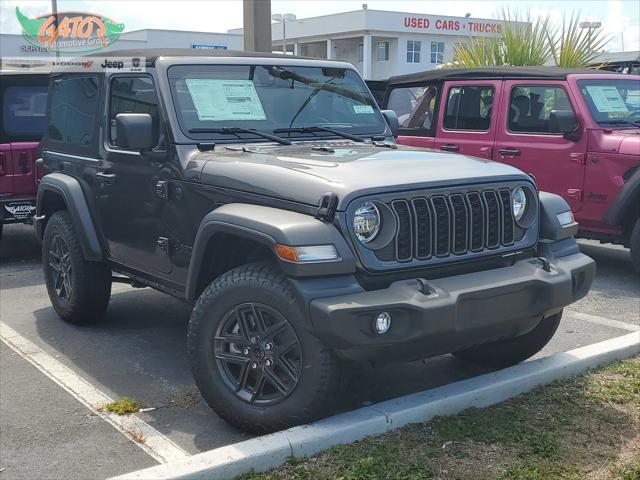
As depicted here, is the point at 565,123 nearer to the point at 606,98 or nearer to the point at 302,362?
the point at 606,98

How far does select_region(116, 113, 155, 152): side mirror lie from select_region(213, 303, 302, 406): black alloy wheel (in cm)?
129

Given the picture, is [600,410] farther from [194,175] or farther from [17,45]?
[17,45]

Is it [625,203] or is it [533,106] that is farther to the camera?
[533,106]

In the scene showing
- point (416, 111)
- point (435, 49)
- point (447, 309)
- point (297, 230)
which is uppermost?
point (435, 49)

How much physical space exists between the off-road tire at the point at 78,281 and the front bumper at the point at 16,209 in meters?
2.38

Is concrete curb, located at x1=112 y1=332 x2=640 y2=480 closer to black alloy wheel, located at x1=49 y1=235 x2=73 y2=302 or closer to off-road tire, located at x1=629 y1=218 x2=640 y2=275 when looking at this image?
off-road tire, located at x1=629 y1=218 x2=640 y2=275

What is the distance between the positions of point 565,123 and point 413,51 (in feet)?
186

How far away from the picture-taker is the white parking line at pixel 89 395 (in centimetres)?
386

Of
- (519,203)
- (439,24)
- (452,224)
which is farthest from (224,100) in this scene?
(439,24)

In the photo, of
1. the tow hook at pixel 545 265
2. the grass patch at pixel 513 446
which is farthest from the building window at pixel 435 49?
the grass patch at pixel 513 446

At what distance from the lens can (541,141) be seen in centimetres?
786

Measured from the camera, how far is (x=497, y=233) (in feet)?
13.5

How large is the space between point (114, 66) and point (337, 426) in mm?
3149

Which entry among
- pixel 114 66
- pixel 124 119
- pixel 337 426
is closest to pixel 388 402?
pixel 337 426
